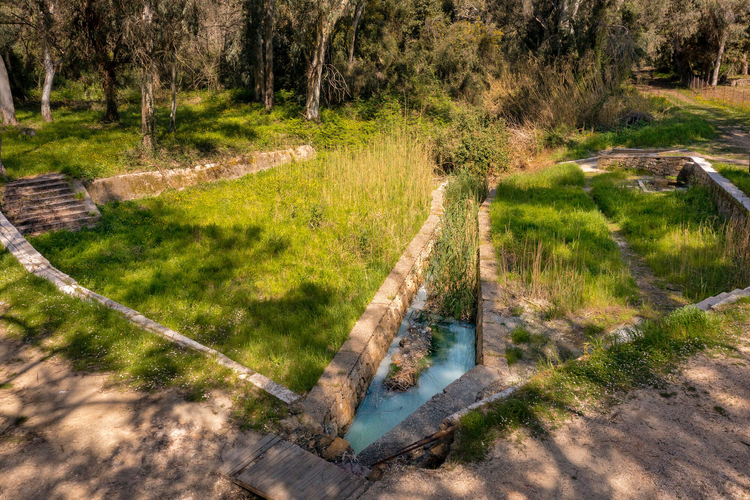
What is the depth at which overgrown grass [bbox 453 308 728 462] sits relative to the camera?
388 cm

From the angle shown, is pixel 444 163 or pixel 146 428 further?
pixel 444 163

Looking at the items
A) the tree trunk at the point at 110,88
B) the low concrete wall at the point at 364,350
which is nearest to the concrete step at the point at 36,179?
the tree trunk at the point at 110,88

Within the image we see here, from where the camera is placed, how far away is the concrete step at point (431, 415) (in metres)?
4.35

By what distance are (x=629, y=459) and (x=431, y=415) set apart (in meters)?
1.79

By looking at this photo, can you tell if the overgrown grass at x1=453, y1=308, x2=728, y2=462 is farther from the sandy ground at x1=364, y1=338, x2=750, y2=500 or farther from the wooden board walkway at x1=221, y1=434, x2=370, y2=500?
the wooden board walkway at x1=221, y1=434, x2=370, y2=500

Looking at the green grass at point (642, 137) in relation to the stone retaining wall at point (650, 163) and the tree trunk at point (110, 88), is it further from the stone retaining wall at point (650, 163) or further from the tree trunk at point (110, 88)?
the tree trunk at point (110, 88)

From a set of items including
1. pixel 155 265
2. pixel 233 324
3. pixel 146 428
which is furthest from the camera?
pixel 155 265

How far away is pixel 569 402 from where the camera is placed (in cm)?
410

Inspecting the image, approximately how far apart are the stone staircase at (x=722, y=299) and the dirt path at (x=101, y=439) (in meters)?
5.21

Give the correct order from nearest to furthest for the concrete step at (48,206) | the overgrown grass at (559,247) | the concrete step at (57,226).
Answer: the overgrown grass at (559,247), the concrete step at (57,226), the concrete step at (48,206)

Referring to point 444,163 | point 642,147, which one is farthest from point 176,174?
point 642,147

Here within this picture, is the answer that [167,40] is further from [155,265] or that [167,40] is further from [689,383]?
[689,383]

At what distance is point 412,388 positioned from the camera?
595cm

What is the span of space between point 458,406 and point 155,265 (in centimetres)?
501
